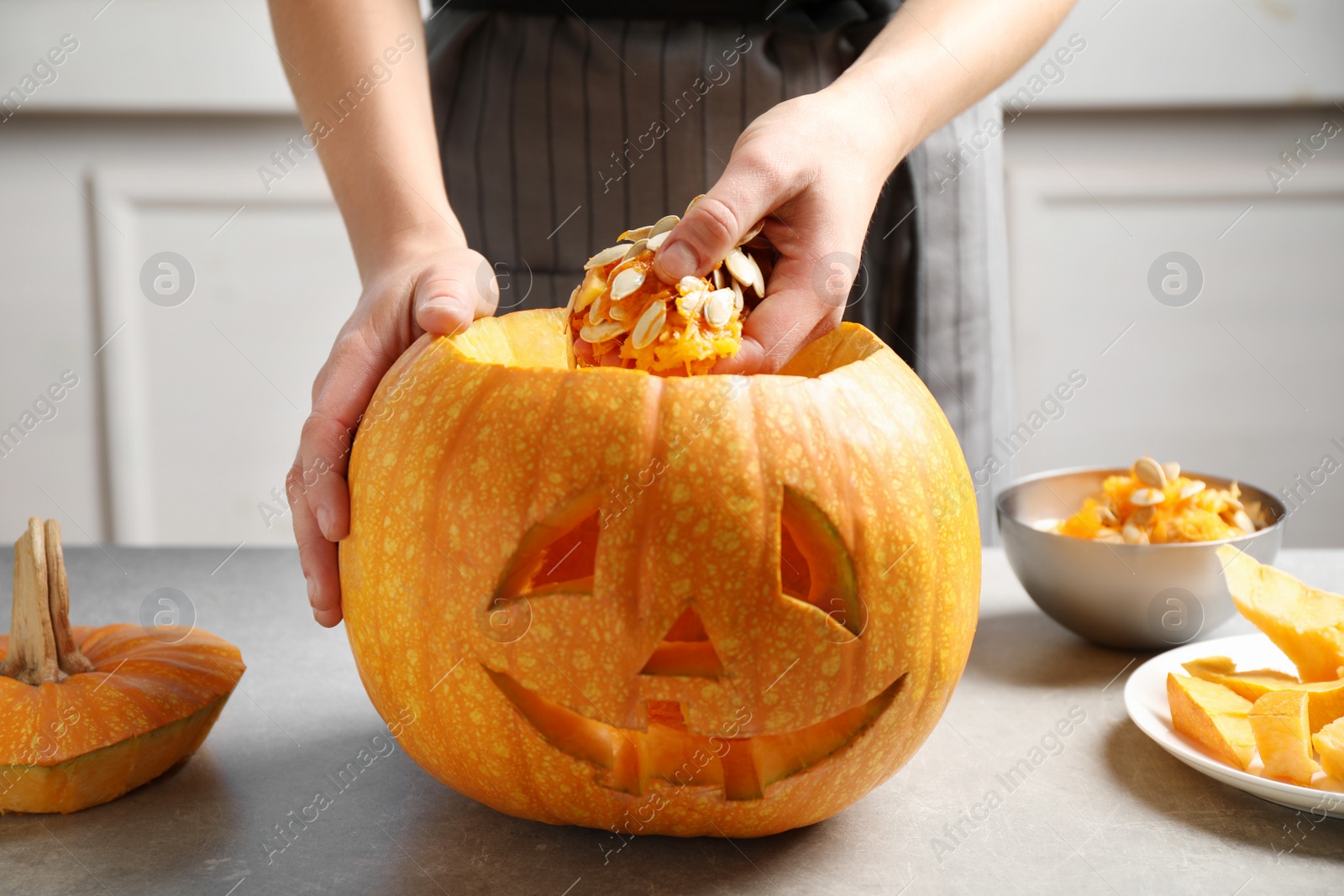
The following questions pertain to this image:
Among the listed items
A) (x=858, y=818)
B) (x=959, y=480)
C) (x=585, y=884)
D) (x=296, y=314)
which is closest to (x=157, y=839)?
(x=585, y=884)

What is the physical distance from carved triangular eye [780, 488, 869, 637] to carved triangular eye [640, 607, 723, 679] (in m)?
0.06

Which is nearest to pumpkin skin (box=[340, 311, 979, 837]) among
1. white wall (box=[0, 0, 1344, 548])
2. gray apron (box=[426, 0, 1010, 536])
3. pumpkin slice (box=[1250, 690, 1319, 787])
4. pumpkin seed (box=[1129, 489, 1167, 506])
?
pumpkin slice (box=[1250, 690, 1319, 787])

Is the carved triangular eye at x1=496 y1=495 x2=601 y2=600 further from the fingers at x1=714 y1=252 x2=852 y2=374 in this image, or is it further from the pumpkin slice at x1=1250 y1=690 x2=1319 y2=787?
the pumpkin slice at x1=1250 y1=690 x2=1319 y2=787

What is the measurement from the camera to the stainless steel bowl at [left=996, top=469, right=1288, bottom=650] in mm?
1007

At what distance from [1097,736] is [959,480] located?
30 centimetres

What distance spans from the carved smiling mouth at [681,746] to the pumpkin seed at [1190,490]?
498mm

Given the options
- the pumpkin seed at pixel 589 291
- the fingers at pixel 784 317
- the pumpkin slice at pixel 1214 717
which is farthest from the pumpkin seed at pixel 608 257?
the pumpkin slice at pixel 1214 717

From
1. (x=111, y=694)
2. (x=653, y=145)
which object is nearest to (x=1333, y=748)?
(x=111, y=694)

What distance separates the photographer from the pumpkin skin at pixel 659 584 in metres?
0.67

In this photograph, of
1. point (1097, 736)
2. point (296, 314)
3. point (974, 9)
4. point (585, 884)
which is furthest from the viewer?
point (296, 314)

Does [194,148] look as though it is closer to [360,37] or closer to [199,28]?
[199,28]

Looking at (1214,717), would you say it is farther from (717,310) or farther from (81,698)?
(81,698)

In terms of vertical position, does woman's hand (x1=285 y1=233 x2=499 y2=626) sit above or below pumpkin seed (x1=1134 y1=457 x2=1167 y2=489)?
above

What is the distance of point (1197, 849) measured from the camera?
2.46 feet
